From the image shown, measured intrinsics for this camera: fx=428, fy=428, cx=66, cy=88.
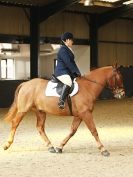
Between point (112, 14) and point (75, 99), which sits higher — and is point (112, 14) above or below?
above

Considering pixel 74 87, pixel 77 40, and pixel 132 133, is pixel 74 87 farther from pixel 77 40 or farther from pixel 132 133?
pixel 77 40

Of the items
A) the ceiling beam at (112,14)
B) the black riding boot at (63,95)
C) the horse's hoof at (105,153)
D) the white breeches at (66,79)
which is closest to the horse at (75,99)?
the horse's hoof at (105,153)

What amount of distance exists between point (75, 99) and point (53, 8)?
405 inches

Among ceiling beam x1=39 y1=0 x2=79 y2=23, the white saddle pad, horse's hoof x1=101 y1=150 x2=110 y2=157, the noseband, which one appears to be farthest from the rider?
ceiling beam x1=39 y1=0 x2=79 y2=23

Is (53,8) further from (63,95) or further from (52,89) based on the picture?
(63,95)

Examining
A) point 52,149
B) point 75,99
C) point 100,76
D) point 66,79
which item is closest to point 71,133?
point 52,149

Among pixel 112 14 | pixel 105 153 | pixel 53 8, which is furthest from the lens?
pixel 112 14

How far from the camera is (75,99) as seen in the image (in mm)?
6539

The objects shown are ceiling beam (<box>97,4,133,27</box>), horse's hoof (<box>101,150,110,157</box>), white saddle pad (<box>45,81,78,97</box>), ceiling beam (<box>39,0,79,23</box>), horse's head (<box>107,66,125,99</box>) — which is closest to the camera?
horse's hoof (<box>101,150,110,157</box>)

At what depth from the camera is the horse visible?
6.52m

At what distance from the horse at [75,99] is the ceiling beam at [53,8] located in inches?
368

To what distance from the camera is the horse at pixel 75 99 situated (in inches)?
257

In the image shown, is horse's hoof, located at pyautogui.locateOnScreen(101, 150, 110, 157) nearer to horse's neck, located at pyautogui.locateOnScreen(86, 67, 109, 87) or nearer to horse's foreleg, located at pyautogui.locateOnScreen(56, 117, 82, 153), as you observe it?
horse's foreleg, located at pyautogui.locateOnScreen(56, 117, 82, 153)

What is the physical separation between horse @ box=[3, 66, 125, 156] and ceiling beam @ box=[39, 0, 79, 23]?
9.34m
